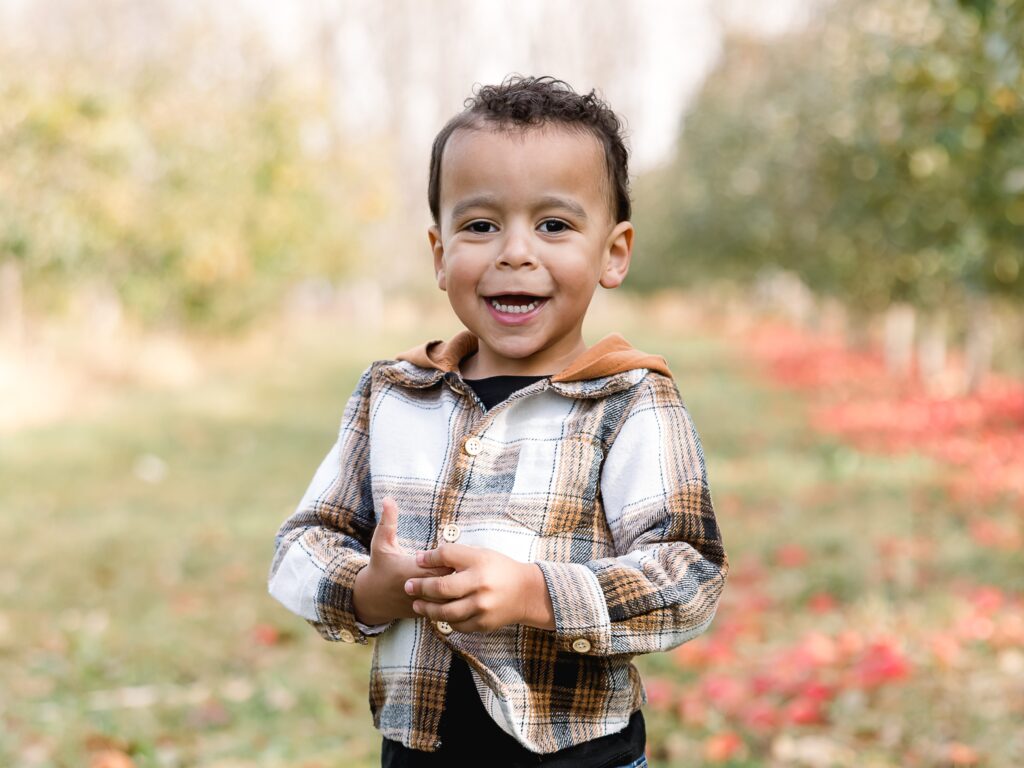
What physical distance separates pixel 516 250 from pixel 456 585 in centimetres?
51

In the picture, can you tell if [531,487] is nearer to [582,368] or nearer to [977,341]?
[582,368]

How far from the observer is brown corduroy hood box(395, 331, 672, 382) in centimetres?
176

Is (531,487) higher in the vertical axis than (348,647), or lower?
higher

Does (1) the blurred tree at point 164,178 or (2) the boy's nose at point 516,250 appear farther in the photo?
(1) the blurred tree at point 164,178

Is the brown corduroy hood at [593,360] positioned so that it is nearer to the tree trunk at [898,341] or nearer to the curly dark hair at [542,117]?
the curly dark hair at [542,117]

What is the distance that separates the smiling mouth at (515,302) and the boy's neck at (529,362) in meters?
0.09

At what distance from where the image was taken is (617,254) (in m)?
1.91

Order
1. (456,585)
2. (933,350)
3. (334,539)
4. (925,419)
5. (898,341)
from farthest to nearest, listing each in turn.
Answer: (898,341) → (933,350) → (925,419) → (334,539) → (456,585)

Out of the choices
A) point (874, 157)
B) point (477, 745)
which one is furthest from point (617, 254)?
point (874, 157)

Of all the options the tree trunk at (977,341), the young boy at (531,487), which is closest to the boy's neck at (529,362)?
the young boy at (531,487)

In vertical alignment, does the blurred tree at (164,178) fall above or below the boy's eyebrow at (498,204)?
above

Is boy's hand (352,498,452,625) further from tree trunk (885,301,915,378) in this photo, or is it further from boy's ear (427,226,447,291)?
tree trunk (885,301,915,378)

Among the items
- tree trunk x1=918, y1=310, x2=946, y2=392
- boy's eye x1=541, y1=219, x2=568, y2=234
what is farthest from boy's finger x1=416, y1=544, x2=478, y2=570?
tree trunk x1=918, y1=310, x2=946, y2=392

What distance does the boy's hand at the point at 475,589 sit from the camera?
1492 mm
